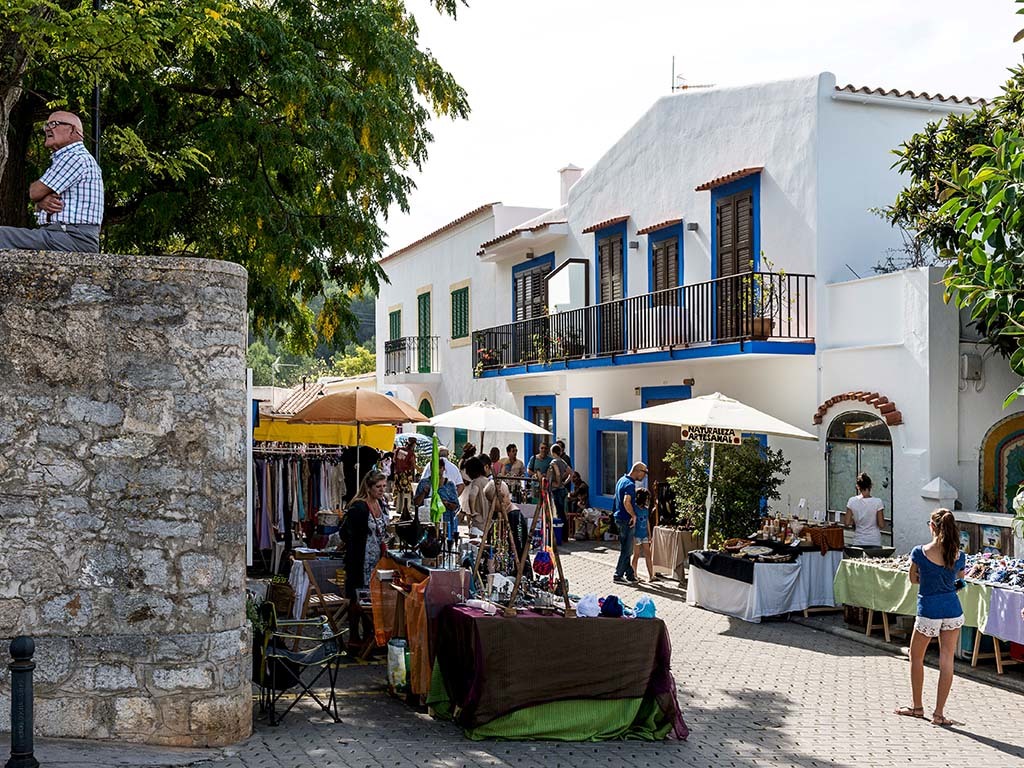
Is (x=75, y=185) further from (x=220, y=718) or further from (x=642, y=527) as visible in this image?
(x=642, y=527)

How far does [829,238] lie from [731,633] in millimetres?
5877

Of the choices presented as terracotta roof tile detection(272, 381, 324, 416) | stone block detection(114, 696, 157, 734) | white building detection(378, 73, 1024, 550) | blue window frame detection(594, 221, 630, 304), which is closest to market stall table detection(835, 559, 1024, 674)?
white building detection(378, 73, 1024, 550)

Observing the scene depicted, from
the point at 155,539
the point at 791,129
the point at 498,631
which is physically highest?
the point at 791,129

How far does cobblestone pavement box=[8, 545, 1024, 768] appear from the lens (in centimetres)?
699

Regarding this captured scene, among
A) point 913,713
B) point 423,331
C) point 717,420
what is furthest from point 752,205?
point 423,331

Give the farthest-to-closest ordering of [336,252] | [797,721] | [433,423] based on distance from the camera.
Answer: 1. [433,423]
2. [336,252]
3. [797,721]

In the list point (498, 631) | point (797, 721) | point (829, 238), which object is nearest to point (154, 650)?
point (498, 631)

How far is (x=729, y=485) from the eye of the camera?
13.7 metres

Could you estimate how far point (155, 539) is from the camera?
6555mm

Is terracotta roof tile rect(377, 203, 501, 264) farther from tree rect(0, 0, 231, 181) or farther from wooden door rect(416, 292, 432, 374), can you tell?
tree rect(0, 0, 231, 181)

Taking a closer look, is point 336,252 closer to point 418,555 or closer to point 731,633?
point 418,555

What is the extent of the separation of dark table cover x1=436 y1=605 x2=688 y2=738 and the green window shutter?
19819 mm

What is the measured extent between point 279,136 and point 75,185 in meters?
5.03

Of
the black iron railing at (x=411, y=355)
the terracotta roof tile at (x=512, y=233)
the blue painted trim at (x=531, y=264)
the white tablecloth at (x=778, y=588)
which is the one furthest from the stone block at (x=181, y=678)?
the black iron railing at (x=411, y=355)
